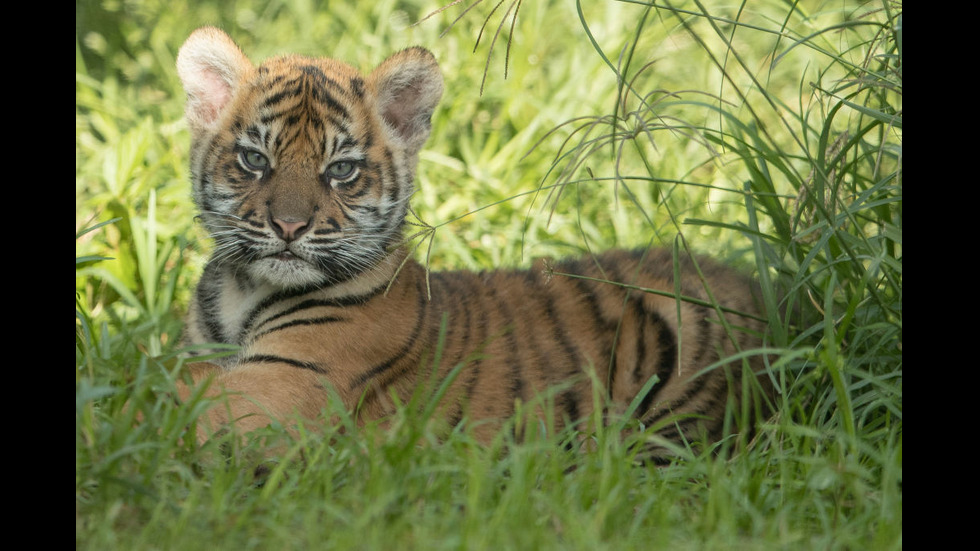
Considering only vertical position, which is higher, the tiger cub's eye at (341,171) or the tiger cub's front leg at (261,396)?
the tiger cub's eye at (341,171)

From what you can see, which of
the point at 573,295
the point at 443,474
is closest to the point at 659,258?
the point at 573,295

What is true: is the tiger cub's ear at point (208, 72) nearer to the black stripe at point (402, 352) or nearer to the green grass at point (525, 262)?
the green grass at point (525, 262)

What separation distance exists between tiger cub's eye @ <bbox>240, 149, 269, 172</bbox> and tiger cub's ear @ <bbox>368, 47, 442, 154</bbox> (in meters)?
0.51

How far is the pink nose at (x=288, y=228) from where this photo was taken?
3.48m

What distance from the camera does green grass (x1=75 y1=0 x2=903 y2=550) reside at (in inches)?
101

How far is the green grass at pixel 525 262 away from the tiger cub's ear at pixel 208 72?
0.72 m

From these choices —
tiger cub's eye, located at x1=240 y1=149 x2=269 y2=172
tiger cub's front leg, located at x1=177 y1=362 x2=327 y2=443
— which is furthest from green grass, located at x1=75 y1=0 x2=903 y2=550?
tiger cub's eye, located at x1=240 y1=149 x2=269 y2=172

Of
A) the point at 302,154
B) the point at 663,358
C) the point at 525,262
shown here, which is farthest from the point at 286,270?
the point at 525,262

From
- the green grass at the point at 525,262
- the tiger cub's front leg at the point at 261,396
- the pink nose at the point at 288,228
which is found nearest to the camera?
the green grass at the point at 525,262

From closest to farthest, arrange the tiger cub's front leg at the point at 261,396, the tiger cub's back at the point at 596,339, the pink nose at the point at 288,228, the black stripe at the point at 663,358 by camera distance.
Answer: the tiger cub's front leg at the point at 261,396
the pink nose at the point at 288,228
the tiger cub's back at the point at 596,339
the black stripe at the point at 663,358

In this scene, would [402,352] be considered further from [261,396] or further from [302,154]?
[302,154]

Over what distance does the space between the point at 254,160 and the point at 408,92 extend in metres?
0.66

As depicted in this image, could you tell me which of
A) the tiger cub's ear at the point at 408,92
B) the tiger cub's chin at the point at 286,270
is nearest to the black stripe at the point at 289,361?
the tiger cub's chin at the point at 286,270

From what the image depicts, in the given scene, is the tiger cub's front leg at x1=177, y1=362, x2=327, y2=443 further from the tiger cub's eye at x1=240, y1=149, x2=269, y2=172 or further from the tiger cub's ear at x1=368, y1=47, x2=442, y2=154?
the tiger cub's ear at x1=368, y1=47, x2=442, y2=154
